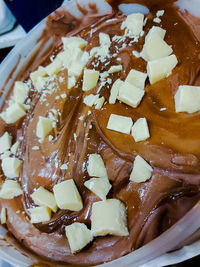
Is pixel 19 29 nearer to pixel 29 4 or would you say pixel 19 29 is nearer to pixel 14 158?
pixel 29 4

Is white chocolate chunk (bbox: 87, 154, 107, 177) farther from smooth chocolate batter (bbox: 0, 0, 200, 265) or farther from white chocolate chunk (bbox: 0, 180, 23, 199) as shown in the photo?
white chocolate chunk (bbox: 0, 180, 23, 199)

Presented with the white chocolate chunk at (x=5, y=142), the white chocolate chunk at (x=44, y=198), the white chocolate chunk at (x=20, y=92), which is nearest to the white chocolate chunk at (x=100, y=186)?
the white chocolate chunk at (x=44, y=198)

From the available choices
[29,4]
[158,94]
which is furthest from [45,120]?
[29,4]

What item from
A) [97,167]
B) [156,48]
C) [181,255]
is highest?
[156,48]

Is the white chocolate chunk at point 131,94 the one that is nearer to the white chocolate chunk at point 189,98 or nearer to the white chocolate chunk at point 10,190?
the white chocolate chunk at point 189,98

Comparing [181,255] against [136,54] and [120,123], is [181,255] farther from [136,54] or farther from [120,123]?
[136,54]

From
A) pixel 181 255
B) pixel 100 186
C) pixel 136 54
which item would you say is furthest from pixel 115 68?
pixel 181 255

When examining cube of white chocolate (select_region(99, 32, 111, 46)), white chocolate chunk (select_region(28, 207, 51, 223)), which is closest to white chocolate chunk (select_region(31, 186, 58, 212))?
white chocolate chunk (select_region(28, 207, 51, 223))
